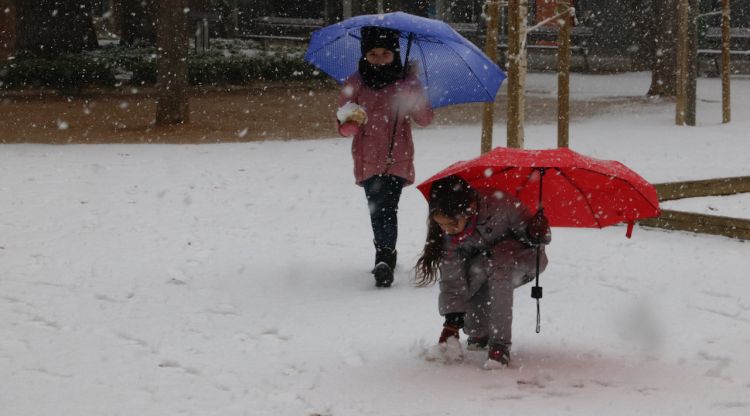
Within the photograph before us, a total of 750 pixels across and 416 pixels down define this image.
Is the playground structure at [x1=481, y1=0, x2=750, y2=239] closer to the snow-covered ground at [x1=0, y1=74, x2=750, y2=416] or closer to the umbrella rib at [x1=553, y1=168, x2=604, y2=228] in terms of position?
the snow-covered ground at [x1=0, y1=74, x2=750, y2=416]

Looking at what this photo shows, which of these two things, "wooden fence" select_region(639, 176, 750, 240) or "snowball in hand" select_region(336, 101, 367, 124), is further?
"wooden fence" select_region(639, 176, 750, 240)

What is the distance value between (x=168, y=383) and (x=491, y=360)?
1.56 metres

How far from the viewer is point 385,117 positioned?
7203 millimetres

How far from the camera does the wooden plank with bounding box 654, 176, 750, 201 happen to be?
31.8 feet

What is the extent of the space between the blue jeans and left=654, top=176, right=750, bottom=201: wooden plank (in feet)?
10.7

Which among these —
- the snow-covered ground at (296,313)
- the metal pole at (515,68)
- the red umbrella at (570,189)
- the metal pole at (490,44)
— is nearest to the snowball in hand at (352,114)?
the snow-covered ground at (296,313)

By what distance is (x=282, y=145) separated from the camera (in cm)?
1506

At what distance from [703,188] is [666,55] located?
501 inches

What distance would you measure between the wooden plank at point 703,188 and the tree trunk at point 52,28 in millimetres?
17745

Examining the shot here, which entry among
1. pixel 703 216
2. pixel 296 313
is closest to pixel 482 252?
pixel 296 313

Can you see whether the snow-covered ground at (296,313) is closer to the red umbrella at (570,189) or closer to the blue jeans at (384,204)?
the blue jeans at (384,204)

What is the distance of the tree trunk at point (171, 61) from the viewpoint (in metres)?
16.0

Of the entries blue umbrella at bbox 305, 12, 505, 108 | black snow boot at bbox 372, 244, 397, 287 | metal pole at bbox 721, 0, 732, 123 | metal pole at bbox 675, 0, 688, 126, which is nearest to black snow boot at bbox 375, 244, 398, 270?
black snow boot at bbox 372, 244, 397, 287

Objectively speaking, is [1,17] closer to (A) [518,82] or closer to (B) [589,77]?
(B) [589,77]
